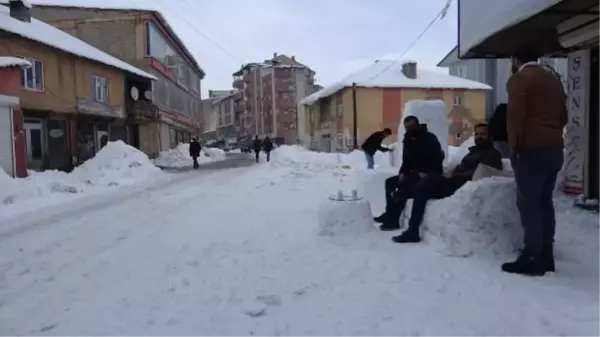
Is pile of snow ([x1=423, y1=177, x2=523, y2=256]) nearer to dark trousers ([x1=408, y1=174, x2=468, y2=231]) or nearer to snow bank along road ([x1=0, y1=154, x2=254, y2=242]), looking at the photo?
dark trousers ([x1=408, y1=174, x2=468, y2=231])

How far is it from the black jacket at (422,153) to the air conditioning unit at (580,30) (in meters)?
2.85

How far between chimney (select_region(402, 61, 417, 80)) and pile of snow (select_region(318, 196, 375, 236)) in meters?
36.2

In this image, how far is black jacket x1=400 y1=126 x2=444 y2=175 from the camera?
616 centimetres

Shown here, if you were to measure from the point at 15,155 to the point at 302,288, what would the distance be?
14.5 metres

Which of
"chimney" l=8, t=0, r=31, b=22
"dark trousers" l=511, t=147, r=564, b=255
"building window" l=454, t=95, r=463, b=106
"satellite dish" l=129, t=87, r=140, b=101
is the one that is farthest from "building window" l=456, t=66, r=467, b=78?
"dark trousers" l=511, t=147, r=564, b=255

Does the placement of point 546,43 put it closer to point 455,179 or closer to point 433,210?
point 455,179

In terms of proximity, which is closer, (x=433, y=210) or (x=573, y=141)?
(x=433, y=210)

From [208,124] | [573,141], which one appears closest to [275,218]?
[573,141]

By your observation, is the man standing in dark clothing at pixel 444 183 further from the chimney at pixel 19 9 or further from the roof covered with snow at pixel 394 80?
the roof covered with snow at pixel 394 80

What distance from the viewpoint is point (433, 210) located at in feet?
18.4

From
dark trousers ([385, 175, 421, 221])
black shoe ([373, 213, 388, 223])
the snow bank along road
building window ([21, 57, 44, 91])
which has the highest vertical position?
building window ([21, 57, 44, 91])

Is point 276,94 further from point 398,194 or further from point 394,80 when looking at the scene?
point 398,194

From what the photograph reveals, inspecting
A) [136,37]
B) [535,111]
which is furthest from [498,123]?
[136,37]

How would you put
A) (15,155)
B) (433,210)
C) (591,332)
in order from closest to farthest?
(591,332) < (433,210) < (15,155)
